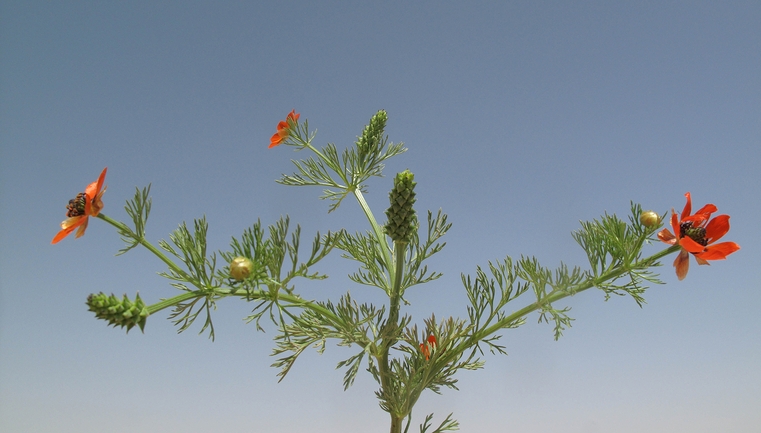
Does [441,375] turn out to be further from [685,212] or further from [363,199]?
[685,212]

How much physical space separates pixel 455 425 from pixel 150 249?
1090 mm

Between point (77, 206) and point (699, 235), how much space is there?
1.52 meters

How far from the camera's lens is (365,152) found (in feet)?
5.62

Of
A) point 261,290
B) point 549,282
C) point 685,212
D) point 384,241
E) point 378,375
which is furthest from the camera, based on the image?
point 384,241

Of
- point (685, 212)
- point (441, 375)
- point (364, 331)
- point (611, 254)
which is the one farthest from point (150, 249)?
A: point (685, 212)

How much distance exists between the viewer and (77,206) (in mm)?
1168

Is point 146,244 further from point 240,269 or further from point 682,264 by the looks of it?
point 682,264

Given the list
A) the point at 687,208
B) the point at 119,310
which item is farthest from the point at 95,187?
the point at 687,208

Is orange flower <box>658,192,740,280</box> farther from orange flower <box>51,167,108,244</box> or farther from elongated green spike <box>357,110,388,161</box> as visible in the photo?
orange flower <box>51,167,108,244</box>

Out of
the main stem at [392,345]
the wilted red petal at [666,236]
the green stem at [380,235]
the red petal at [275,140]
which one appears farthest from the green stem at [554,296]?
the red petal at [275,140]

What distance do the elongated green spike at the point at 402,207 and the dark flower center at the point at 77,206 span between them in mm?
727

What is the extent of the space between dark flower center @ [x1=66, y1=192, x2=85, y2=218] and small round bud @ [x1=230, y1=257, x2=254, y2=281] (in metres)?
0.41

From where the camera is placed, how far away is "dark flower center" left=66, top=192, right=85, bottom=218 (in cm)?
117

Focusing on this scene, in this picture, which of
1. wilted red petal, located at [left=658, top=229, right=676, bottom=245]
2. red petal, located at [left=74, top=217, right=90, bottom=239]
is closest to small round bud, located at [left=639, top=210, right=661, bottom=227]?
wilted red petal, located at [left=658, top=229, right=676, bottom=245]
